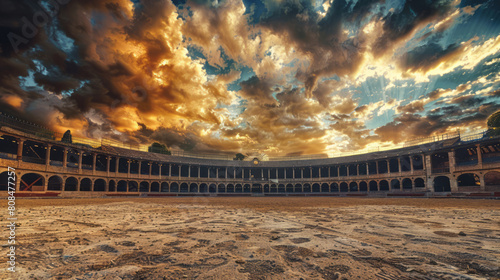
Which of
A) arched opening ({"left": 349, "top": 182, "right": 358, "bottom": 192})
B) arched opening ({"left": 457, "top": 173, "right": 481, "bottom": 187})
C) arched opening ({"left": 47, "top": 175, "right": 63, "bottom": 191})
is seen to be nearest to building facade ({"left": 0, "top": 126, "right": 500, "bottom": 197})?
arched opening ({"left": 47, "top": 175, "right": 63, "bottom": 191})

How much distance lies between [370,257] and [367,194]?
152 ft

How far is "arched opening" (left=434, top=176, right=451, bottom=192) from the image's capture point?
3766cm

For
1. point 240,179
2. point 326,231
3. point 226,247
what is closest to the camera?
point 226,247

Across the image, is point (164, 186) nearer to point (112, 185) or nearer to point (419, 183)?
point (112, 185)

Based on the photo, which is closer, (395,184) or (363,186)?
(395,184)

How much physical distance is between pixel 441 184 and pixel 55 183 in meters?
64.9

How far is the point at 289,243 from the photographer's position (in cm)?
512

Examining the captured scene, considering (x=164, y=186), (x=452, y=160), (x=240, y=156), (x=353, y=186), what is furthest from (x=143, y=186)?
(x=452, y=160)

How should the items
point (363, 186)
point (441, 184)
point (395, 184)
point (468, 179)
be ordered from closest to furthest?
point (468, 179) < point (441, 184) < point (395, 184) < point (363, 186)

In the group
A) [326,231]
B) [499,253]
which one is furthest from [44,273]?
[499,253]

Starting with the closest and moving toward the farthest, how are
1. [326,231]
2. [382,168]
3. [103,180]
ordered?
[326,231] → [103,180] → [382,168]

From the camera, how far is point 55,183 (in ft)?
111

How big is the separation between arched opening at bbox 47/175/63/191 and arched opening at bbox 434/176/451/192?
61823mm

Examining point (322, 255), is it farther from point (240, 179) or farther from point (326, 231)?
point (240, 179)
